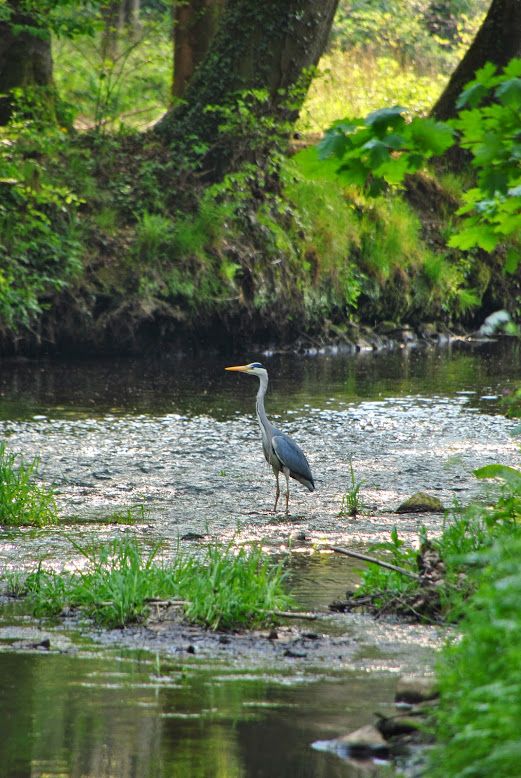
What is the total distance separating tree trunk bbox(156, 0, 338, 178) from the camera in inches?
782

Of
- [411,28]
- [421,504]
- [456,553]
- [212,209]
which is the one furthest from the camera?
[411,28]

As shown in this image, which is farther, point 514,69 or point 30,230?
point 30,230

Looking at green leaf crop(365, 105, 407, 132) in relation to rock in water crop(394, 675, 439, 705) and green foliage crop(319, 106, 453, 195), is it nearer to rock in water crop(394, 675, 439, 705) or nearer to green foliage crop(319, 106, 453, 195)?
green foliage crop(319, 106, 453, 195)

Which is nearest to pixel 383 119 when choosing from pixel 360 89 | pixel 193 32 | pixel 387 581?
pixel 387 581

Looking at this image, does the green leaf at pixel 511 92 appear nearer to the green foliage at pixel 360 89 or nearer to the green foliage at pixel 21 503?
the green foliage at pixel 21 503

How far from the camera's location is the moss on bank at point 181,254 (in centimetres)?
1742

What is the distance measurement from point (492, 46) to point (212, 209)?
6.99 meters

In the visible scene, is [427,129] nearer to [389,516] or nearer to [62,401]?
[389,516]

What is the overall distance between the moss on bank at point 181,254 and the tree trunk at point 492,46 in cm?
230

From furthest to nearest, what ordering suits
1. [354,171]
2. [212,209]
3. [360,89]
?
[360,89], [212,209], [354,171]

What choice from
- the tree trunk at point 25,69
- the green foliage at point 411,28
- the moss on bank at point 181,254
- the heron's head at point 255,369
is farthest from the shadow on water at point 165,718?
the green foliage at point 411,28

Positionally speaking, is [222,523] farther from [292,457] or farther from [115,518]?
[292,457]

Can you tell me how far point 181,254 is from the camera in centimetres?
1902

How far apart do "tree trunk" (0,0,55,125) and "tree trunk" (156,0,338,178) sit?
216 centimetres
